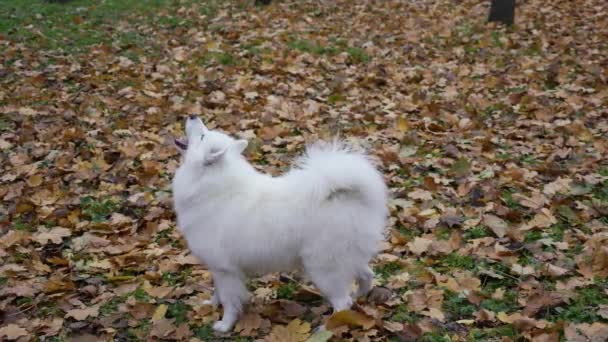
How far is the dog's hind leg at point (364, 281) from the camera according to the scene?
3.78 m

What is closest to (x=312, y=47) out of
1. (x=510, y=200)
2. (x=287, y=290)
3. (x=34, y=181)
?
(x=34, y=181)

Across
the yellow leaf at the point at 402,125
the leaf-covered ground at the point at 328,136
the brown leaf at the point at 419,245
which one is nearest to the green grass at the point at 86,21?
the leaf-covered ground at the point at 328,136

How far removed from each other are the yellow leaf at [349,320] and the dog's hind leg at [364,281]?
1.02 feet

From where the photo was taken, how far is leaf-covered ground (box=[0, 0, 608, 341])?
3828 millimetres

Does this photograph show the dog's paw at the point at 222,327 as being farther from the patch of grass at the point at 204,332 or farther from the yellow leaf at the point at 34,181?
the yellow leaf at the point at 34,181

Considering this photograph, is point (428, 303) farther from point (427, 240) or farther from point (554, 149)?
point (554, 149)

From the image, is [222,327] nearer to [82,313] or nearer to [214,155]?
[82,313]

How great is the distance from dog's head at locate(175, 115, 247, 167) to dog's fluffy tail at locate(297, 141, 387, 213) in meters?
0.45

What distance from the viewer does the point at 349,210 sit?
11.1 ft

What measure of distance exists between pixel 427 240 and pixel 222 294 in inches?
65.5

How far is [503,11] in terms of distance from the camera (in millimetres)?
11273

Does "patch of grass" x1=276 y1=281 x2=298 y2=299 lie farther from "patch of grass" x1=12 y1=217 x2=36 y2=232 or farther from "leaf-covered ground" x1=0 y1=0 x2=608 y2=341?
"patch of grass" x1=12 y1=217 x2=36 y2=232

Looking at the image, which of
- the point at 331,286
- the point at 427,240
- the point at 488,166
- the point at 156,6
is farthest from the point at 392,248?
the point at 156,6

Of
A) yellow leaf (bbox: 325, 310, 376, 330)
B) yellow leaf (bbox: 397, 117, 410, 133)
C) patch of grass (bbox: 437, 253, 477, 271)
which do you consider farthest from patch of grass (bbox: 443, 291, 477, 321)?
yellow leaf (bbox: 397, 117, 410, 133)
